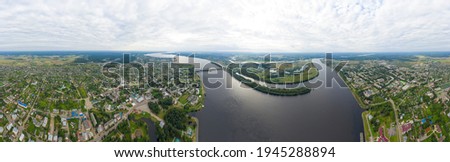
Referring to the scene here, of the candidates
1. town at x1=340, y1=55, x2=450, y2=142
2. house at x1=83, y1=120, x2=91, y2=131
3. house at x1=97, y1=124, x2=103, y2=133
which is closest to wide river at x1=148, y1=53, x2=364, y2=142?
town at x1=340, y1=55, x2=450, y2=142

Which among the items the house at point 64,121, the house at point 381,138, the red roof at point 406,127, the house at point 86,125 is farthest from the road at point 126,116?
the red roof at point 406,127

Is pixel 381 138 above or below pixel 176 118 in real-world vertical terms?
below

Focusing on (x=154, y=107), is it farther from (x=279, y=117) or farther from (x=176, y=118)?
(x=279, y=117)

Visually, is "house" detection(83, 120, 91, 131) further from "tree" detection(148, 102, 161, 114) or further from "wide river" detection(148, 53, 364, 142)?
"wide river" detection(148, 53, 364, 142)

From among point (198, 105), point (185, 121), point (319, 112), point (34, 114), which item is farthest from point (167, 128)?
point (319, 112)

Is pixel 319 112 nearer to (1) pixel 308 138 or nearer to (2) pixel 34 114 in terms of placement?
(1) pixel 308 138

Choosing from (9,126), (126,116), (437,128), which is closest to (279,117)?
(437,128)

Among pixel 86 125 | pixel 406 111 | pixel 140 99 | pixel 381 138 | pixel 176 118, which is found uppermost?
pixel 140 99

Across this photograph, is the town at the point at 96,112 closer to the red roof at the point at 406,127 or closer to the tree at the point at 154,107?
the tree at the point at 154,107

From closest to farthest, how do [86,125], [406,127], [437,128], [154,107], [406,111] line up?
[437,128] < [406,127] < [86,125] < [406,111] < [154,107]

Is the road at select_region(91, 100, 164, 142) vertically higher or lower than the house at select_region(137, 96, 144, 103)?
lower
